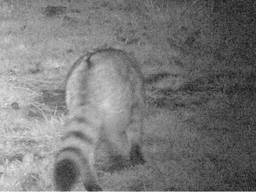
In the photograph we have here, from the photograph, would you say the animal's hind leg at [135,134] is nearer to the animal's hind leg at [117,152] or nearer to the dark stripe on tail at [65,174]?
the animal's hind leg at [117,152]

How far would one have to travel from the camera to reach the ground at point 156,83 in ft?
16.8

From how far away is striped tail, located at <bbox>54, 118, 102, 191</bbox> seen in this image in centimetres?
373

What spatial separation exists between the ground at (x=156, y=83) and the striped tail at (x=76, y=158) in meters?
0.57

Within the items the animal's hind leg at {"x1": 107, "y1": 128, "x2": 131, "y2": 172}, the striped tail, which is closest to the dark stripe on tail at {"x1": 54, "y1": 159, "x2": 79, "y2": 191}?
the striped tail

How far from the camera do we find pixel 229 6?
1178 centimetres

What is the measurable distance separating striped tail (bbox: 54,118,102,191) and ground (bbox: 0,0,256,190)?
57cm

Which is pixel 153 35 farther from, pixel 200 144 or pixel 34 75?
pixel 200 144

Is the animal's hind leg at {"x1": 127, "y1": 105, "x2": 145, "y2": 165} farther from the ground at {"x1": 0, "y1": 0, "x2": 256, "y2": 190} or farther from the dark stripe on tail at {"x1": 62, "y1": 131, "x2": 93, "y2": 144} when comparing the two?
the dark stripe on tail at {"x1": 62, "y1": 131, "x2": 93, "y2": 144}

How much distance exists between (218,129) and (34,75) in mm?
3182

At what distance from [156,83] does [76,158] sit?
3.86 meters

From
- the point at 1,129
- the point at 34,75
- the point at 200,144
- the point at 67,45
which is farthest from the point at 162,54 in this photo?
the point at 1,129

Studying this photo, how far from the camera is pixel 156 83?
7637 millimetres

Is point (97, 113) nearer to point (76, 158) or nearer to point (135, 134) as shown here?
point (76, 158)

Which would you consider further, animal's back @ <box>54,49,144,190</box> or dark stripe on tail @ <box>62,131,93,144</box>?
dark stripe on tail @ <box>62,131,93,144</box>
